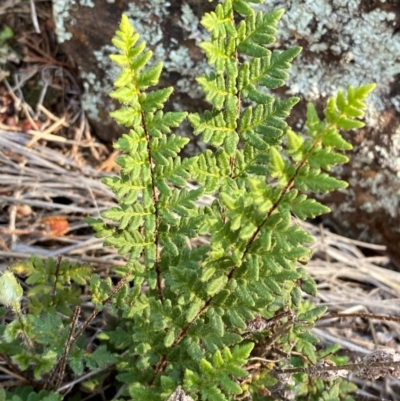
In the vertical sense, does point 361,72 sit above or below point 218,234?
above

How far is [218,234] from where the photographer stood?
1.56 m

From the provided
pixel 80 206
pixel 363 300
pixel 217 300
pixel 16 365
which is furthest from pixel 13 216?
pixel 363 300

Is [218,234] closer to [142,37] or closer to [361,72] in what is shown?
[361,72]

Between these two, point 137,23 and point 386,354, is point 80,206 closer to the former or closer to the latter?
point 137,23

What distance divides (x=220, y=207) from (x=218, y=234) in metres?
0.31

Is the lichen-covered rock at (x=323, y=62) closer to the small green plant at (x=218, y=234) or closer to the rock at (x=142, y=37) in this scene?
the rock at (x=142, y=37)

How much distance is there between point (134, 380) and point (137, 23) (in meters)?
1.66

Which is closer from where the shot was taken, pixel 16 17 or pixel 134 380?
pixel 134 380

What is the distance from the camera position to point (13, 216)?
2.70 metres

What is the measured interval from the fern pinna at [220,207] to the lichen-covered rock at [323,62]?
3.33 feet

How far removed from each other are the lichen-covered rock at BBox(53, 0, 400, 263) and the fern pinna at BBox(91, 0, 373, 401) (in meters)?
1.01

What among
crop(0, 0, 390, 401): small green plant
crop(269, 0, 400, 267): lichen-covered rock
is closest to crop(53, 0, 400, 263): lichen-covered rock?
crop(269, 0, 400, 267): lichen-covered rock

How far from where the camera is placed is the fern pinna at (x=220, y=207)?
142 centimetres

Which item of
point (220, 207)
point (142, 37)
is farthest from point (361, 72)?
point (220, 207)
